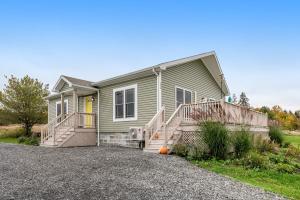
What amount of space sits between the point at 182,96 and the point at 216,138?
202 inches

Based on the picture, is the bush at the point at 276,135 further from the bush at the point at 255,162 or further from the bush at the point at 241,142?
the bush at the point at 255,162

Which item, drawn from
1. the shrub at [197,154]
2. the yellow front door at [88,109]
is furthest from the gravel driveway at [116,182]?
the yellow front door at [88,109]

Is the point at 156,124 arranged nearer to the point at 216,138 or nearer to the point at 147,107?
the point at 147,107

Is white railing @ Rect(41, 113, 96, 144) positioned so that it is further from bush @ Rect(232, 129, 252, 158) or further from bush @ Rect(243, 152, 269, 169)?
bush @ Rect(243, 152, 269, 169)

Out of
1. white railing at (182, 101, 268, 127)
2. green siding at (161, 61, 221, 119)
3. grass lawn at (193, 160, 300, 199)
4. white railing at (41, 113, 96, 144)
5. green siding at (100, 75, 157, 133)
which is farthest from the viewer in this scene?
white railing at (41, 113, 96, 144)

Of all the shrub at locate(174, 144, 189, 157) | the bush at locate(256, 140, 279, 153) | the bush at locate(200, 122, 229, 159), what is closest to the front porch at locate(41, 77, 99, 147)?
the shrub at locate(174, 144, 189, 157)

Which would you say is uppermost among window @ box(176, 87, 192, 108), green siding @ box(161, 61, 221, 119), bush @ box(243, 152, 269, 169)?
green siding @ box(161, 61, 221, 119)

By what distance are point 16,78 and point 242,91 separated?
213 ft

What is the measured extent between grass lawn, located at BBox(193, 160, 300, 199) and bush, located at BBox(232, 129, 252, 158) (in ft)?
3.45

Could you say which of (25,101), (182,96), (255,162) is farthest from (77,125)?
(25,101)

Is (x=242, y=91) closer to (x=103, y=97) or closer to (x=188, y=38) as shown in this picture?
(x=188, y=38)

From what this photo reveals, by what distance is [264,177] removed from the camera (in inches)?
274

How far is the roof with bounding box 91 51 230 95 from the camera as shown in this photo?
11.8 meters

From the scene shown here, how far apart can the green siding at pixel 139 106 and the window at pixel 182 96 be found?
5.30ft
